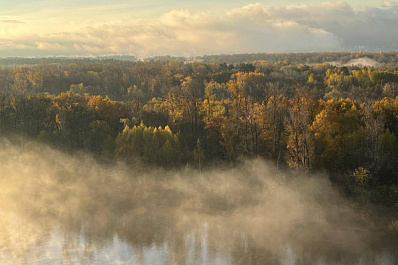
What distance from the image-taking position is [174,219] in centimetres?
4622

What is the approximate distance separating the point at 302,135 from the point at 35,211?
2757 centimetres

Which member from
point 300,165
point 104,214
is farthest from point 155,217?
point 300,165

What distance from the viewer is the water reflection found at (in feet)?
124

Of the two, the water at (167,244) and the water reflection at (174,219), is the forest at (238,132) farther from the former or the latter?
the water at (167,244)

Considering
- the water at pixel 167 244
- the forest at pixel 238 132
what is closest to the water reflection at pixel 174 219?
the water at pixel 167 244

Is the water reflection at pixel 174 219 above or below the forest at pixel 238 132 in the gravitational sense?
below

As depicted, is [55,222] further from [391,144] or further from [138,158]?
[391,144]

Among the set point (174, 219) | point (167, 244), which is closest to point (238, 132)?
point (174, 219)

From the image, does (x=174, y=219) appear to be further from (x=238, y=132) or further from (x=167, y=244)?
(x=238, y=132)

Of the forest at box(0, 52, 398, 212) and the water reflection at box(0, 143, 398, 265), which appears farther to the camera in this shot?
the forest at box(0, 52, 398, 212)

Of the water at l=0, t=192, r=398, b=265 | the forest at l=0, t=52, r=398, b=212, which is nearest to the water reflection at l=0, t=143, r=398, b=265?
the water at l=0, t=192, r=398, b=265

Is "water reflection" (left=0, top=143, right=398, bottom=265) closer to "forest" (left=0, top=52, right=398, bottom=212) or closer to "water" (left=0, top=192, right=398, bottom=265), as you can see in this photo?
"water" (left=0, top=192, right=398, bottom=265)

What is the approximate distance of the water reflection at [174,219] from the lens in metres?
37.7

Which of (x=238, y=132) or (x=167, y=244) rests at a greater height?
(x=238, y=132)
